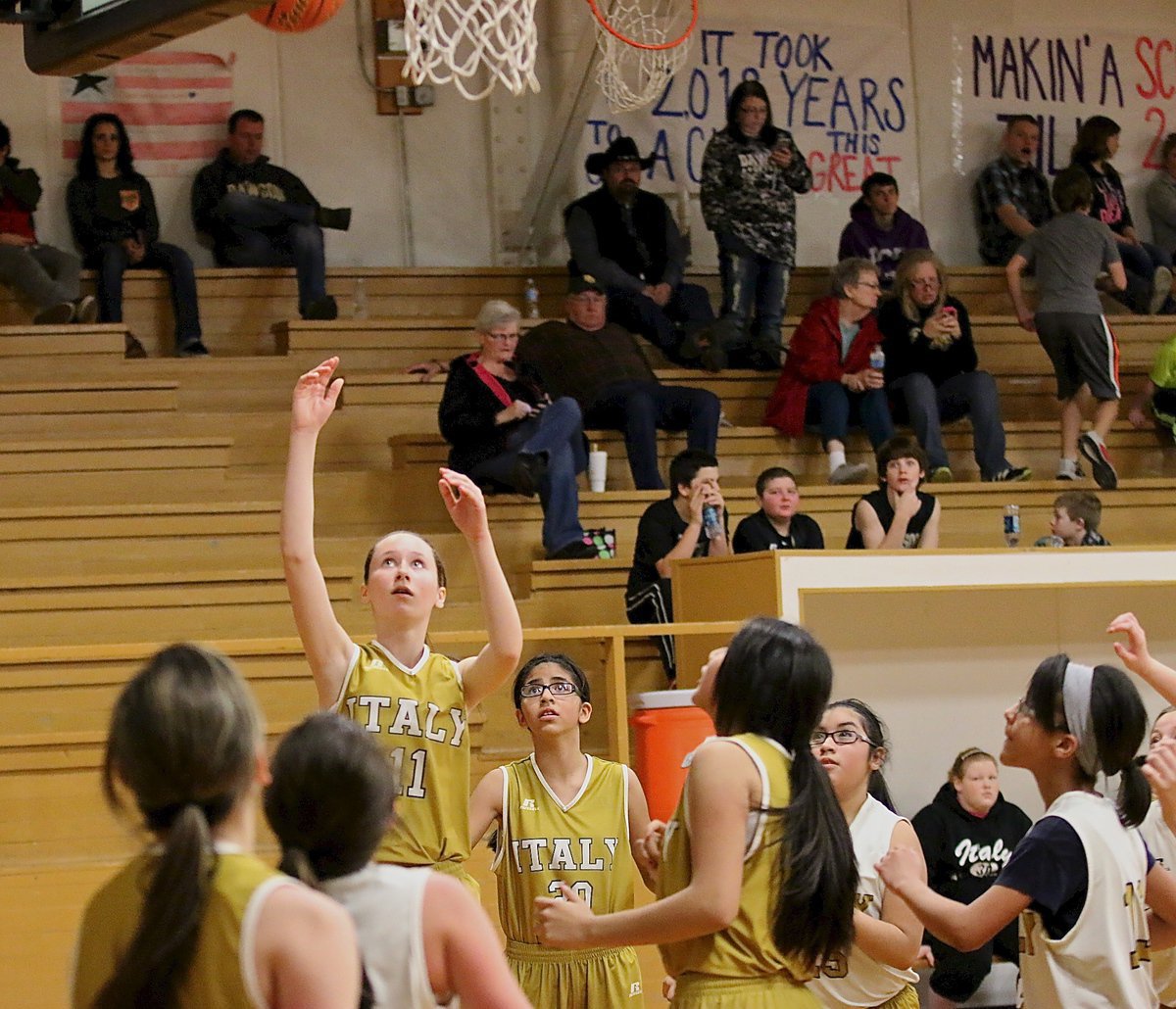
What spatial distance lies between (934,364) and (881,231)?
5.52 feet

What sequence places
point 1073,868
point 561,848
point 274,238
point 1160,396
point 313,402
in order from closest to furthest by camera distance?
point 1073,868
point 313,402
point 561,848
point 1160,396
point 274,238

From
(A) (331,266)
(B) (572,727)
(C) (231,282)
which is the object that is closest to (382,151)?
(A) (331,266)

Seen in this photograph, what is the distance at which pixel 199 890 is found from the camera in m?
1.85

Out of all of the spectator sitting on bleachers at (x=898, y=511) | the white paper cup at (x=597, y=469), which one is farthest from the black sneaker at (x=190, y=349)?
the spectator sitting on bleachers at (x=898, y=511)

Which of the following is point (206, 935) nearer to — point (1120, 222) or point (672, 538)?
point (672, 538)

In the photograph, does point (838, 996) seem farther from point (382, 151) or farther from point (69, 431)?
point (382, 151)

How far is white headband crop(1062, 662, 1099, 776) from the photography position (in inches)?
117

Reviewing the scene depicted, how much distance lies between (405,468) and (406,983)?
6421 millimetres

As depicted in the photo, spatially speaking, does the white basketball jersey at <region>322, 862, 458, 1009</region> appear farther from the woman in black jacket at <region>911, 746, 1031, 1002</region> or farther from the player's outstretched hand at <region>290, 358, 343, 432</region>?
the woman in black jacket at <region>911, 746, 1031, 1002</region>

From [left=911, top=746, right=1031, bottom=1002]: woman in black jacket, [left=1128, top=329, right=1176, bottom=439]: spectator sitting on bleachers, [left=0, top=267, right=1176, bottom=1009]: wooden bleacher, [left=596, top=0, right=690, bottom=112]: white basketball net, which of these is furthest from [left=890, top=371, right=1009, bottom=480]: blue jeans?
[left=911, top=746, right=1031, bottom=1002]: woman in black jacket

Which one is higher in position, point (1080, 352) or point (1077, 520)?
point (1080, 352)

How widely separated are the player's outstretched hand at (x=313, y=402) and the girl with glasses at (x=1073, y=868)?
4.39 ft

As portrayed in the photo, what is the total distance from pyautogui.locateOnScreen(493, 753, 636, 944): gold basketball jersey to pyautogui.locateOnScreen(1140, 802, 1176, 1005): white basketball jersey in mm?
1247

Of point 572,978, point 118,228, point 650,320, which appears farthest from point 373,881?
point 118,228
